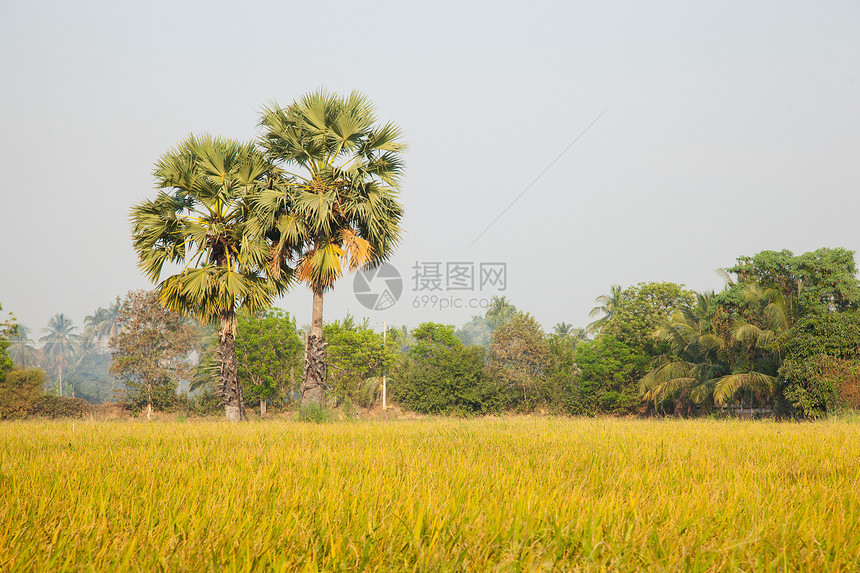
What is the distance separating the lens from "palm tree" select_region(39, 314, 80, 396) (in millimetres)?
83312

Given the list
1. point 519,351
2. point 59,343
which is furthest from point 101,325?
point 519,351

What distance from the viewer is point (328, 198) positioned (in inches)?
599

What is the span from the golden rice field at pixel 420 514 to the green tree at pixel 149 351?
2635 centimetres

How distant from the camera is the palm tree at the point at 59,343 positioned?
83.3m

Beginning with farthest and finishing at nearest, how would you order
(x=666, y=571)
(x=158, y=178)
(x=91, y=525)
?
(x=158, y=178) → (x=91, y=525) → (x=666, y=571)

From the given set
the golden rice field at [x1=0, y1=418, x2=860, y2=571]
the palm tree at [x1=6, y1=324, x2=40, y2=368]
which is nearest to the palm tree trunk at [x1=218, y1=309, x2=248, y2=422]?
the golden rice field at [x1=0, y1=418, x2=860, y2=571]

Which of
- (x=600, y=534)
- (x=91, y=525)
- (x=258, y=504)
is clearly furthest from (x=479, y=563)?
(x=91, y=525)

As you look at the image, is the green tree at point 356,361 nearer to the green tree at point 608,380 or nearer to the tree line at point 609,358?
the tree line at point 609,358

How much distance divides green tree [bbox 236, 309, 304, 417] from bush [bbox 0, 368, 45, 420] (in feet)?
28.8

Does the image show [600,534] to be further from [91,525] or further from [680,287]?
[680,287]

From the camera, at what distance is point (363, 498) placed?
11.1 feet

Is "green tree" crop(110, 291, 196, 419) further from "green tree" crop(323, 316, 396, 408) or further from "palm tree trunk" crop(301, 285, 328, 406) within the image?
"palm tree trunk" crop(301, 285, 328, 406)

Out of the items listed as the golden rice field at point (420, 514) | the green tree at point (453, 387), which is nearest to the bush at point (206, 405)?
the green tree at point (453, 387)

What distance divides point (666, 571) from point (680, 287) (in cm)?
3155
